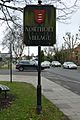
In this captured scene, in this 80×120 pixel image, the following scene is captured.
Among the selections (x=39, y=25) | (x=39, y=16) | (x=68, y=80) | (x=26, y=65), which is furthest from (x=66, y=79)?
(x=39, y=16)

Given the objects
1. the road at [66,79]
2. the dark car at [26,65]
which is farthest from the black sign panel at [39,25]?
the dark car at [26,65]

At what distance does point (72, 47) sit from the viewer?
362ft

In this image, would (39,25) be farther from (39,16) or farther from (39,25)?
(39,16)

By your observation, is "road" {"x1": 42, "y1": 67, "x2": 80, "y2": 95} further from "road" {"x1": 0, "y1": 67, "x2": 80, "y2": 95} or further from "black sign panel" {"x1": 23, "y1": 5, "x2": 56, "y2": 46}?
"black sign panel" {"x1": 23, "y1": 5, "x2": 56, "y2": 46}

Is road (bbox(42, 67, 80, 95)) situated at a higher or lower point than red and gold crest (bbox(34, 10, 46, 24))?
lower

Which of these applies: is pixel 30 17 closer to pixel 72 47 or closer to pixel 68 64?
pixel 68 64

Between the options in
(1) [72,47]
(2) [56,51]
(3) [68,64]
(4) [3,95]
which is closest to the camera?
(4) [3,95]

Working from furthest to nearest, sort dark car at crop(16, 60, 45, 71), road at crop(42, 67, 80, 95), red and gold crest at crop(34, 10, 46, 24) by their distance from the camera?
dark car at crop(16, 60, 45, 71) → road at crop(42, 67, 80, 95) → red and gold crest at crop(34, 10, 46, 24)

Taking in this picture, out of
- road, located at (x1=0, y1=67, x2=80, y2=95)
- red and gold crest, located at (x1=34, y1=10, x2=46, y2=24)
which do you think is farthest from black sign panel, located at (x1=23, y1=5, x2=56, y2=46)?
road, located at (x1=0, y1=67, x2=80, y2=95)

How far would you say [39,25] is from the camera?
11.0m

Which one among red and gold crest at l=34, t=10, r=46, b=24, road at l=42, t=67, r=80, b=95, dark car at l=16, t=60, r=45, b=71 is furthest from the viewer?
dark car at l=16, t=60, r=45, b=71

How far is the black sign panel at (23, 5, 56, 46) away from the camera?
1097cm

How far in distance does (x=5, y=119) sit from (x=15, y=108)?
6.37 ft

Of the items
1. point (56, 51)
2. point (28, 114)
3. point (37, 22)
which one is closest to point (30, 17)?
point (37, 22)
